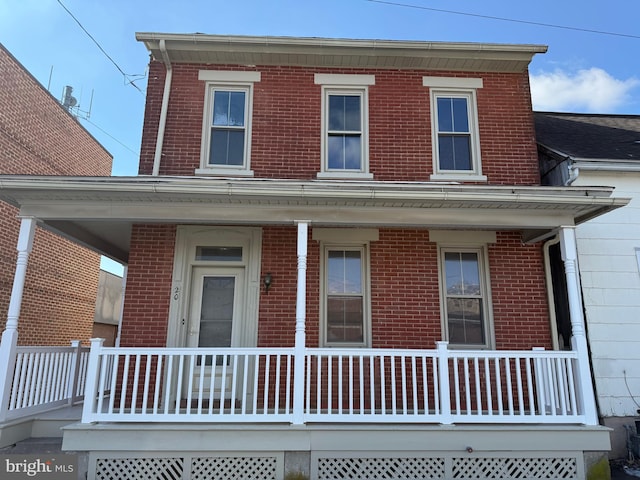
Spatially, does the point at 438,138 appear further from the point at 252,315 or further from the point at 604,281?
the point at 252,315

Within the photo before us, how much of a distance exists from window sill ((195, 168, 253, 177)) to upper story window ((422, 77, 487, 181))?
2.97 metres

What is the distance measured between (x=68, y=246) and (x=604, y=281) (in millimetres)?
11795

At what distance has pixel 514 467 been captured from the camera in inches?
205

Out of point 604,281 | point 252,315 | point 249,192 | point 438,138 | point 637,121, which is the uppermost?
point 637,121

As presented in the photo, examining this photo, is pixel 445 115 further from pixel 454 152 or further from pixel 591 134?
pixel 591 134

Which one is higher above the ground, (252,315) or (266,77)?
(266,77)

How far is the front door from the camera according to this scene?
21.1ft

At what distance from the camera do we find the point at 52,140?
11180 mm

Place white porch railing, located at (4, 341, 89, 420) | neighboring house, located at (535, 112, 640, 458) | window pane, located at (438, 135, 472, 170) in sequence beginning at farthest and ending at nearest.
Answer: window pane, located at (438, 135, 472, 170) → neighboring house, located at (535, 112, 640, 458) → white porch railing, located at (4, 341, 89, 420)

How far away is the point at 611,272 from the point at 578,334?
6.28ft

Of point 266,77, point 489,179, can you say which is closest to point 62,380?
point 266,77

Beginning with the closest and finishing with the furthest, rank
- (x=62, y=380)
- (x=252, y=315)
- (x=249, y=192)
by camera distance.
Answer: (x=249, y=192), (x=252, y=315), (x=62, y=380)

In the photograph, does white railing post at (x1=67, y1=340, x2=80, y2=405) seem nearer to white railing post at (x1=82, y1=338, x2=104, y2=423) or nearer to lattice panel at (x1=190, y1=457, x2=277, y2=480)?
white railing post at (x1=82, y1=338, x2=104, y2=423)

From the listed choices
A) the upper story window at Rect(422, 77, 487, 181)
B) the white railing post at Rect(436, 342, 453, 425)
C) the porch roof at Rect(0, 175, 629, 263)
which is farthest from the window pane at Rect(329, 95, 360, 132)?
the white railing post at Rect(436, 342, 453, 425)
